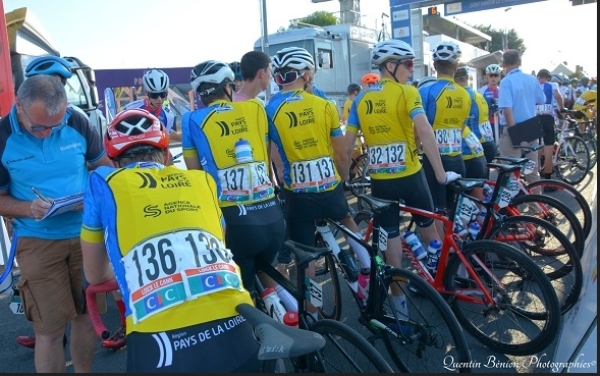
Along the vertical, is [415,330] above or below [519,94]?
below

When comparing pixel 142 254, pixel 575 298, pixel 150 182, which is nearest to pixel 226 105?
pixel 150 182

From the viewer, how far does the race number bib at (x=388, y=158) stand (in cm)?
445

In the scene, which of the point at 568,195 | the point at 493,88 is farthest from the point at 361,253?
the point at 493,88

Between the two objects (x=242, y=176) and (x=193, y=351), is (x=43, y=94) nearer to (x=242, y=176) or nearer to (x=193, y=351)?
(x=242, y=176)

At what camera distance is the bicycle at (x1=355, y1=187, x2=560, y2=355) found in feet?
12.2

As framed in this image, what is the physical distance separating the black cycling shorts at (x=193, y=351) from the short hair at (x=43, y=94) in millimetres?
1576

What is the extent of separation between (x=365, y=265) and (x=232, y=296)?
183 cm

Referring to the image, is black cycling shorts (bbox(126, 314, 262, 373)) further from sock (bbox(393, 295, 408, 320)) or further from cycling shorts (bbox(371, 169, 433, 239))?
cycling shorts (bbox(371, 169, 433, 239))

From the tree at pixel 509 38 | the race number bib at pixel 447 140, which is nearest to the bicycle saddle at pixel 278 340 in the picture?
the race number bib at pixel 447 140

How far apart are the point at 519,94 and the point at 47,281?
686 centimetres

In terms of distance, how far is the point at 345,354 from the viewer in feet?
9.07

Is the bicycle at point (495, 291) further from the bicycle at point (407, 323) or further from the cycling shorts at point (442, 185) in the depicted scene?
the cycling shorts at point (442, 185)

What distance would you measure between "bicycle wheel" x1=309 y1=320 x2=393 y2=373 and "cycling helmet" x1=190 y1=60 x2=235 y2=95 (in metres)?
1.74

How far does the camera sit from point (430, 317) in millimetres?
3377
